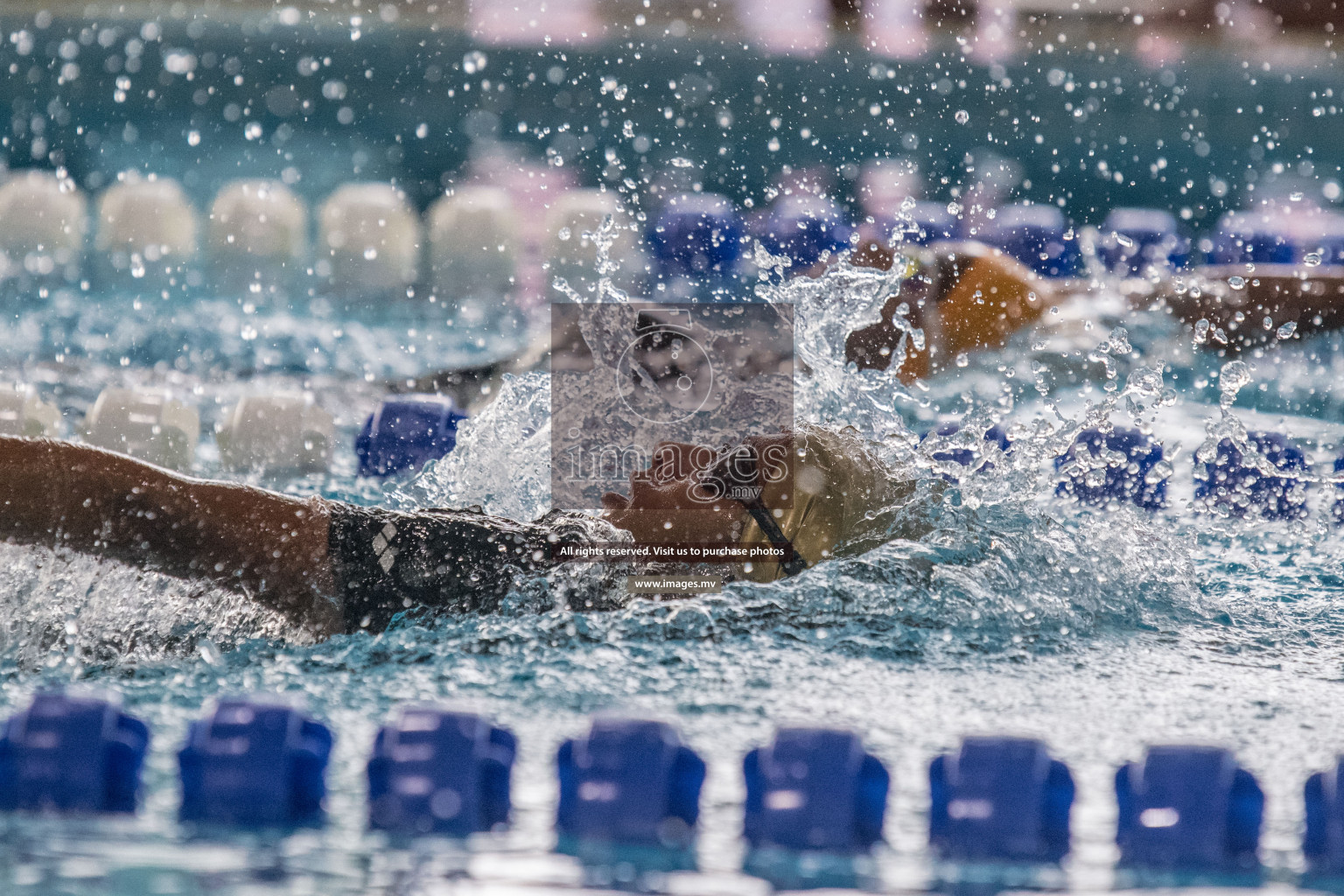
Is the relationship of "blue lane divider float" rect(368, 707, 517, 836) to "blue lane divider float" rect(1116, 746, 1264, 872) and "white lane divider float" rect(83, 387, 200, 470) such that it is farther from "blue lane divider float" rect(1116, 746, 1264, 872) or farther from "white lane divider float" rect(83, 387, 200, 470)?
"white lane divider float" rect(83, 387, 200, 470)

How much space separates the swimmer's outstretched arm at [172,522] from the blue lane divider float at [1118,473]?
175 cm

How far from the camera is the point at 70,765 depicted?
136 centimetres

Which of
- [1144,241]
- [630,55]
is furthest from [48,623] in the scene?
[630,55]

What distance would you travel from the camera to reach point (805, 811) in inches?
51.4

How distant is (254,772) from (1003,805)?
698 mm

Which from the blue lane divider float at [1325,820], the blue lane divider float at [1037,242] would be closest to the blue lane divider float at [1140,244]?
the blue lane divider float at [1037,242]

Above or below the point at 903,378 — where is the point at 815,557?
below

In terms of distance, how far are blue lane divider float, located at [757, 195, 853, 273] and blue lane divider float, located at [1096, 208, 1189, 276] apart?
1.10 metres

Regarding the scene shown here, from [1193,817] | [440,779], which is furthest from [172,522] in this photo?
[1193,817]

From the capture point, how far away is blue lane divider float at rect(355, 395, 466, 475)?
320 cm

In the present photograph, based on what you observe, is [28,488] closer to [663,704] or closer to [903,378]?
[663,704]

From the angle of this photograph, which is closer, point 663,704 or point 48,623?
point 663,704

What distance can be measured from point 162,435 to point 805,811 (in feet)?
8.06

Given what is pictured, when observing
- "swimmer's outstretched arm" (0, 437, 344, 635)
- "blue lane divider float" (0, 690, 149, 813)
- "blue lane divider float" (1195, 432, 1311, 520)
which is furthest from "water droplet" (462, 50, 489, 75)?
"blue lane divider float" (0, 690, 149, 813)
